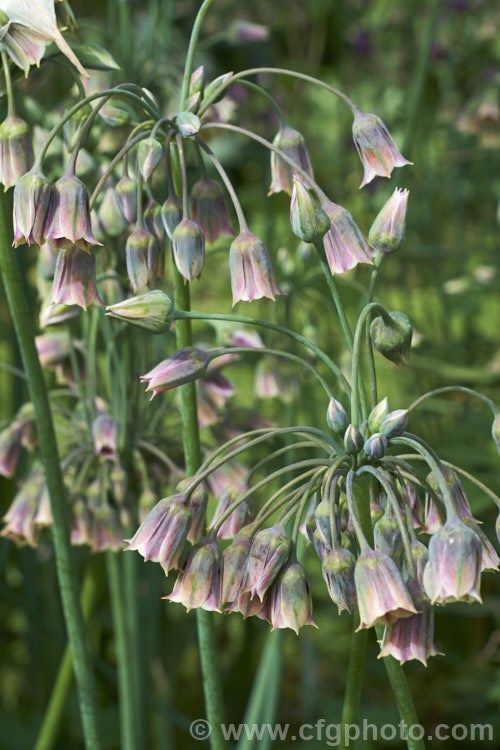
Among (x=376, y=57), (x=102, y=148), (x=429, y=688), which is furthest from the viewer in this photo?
(x=376, y=57)

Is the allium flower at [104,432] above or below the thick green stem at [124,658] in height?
above

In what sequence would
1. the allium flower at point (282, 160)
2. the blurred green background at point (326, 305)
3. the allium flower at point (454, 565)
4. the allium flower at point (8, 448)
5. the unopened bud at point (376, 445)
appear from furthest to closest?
the blurred green background at point (326, 305), the allium flower at point (8, 448), the allium flower at point (282, 160), the unopened bud at point (376, 445), the allium flower at point (454, 565)

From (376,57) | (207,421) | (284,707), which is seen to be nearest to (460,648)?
(284,707)

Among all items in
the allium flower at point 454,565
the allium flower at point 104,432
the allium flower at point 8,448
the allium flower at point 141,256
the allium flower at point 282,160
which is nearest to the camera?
the allium flower at point 454,565

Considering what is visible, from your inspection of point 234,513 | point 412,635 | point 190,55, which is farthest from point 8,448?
point 412,635

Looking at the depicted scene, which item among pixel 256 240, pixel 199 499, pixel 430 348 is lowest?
pixel 199 499

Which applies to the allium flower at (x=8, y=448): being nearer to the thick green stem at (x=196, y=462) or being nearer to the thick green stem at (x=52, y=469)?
the thick green stem at (x=52, y=469)

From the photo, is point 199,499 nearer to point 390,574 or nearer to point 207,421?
point 390,574

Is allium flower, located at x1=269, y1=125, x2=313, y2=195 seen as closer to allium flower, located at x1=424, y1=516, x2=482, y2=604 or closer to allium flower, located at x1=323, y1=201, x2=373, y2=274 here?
allium flower, located at x1=323, y1=201, x2=373, y2=274

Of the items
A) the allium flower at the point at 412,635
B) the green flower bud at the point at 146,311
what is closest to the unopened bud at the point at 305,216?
the green flower bud at the point at 146,311
